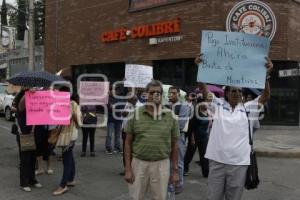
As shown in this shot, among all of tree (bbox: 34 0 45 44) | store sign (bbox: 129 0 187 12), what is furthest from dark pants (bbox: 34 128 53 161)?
tree (bbox: 34 0 45 44)

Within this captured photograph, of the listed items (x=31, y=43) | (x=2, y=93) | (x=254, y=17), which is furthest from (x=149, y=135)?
(x=2, y=93)

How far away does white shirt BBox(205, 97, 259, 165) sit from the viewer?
5.03m

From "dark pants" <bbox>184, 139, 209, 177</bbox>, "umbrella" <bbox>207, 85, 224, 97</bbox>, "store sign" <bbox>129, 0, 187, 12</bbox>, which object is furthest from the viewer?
"store sign" <bbox>129, 0, 187, 12</bbox>

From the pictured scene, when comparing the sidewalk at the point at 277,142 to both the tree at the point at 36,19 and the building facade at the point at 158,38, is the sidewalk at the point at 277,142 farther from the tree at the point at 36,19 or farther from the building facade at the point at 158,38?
the tree at the point at 36,19

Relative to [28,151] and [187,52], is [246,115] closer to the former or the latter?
[28,151]

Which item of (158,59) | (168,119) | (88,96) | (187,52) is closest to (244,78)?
(168,119)

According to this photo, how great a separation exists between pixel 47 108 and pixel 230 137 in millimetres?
3481

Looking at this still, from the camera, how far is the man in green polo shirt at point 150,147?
4918 mm

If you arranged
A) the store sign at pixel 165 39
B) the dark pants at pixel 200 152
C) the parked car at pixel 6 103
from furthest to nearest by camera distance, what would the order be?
the parked car at pixel 6 103
the store sign at pixel 165 39
the dark pants at pixel 200 152

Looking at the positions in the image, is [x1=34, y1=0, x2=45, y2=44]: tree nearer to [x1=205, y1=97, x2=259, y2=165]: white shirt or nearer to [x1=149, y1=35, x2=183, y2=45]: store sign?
[x1=149, y1=35, x2=183, y2=45]: store sign

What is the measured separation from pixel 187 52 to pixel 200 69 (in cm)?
1153

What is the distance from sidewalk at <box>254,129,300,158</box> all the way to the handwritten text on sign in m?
6.92

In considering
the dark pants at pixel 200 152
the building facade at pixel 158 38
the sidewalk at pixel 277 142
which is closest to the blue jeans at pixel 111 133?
the dark pants at pixel 200 152

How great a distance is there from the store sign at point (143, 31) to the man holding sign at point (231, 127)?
11880mm
